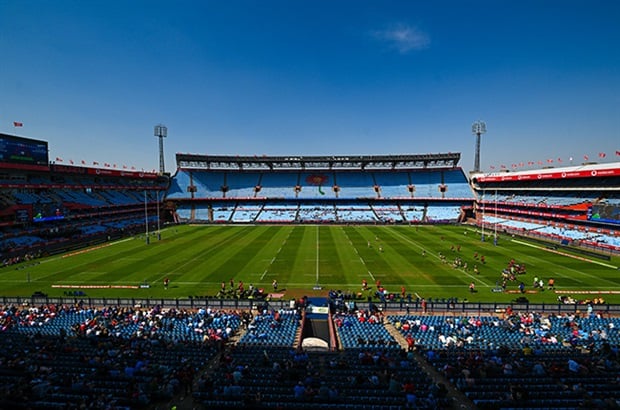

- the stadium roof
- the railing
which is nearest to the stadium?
the railing

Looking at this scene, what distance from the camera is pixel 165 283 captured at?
97.2ft

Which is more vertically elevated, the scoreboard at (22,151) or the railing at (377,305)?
the scoreboard at (22,151)

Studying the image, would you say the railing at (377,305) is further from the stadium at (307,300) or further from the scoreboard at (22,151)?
the scoreboard at (22,151)

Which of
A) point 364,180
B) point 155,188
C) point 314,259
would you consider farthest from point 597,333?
point 155,188

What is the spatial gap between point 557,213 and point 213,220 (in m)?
77.2

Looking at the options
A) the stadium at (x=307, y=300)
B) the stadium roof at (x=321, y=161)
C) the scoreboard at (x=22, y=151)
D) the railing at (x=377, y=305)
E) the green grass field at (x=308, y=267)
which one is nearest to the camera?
the stadium at (x=307, y=300)

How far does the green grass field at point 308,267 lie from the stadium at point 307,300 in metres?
0.32

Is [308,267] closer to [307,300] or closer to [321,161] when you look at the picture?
[307,300]

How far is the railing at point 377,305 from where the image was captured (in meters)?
23.0

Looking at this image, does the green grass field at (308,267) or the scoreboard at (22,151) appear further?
the scoreboard at (22,151)

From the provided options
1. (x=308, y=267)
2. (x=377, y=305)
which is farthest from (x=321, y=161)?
(x=377, y=305)

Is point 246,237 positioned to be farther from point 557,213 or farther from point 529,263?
point 557,213

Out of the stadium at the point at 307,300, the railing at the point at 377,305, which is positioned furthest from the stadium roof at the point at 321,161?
the railing at the point at 377,305

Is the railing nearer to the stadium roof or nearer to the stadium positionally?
the stadium
